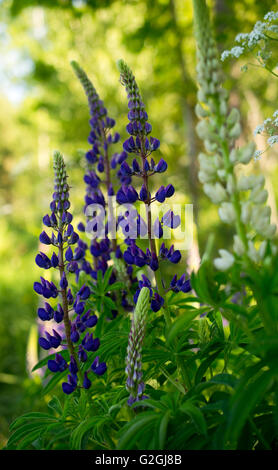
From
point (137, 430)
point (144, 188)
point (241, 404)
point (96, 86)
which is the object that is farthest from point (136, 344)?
point (96, 86)

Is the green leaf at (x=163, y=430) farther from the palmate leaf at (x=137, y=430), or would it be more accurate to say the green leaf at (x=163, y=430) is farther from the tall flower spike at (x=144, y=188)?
the tall flower spike at (x=144, y=188)

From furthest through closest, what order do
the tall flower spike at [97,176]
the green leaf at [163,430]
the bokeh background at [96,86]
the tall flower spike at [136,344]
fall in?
the bokeh background at [96,86]
the tall flower spike at [97,176]
the tall flower spike at [136,344]
the green leaf at [163,430]

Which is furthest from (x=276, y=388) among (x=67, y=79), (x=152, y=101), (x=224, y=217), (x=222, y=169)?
(x=67, y=79)

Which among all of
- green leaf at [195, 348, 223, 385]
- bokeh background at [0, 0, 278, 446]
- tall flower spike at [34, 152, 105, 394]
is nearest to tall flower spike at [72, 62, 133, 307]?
bokeh background at [0, 0, 278, 446]

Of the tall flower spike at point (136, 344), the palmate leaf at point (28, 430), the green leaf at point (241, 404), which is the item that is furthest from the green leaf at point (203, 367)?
the palmate leaf at point (28, 430)

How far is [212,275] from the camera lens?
34.8 inches

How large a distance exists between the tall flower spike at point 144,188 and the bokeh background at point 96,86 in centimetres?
35

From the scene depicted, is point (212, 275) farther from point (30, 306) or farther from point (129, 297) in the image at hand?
point (30, 306)

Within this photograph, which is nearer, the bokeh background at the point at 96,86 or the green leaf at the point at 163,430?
the green leaf at the point at 163,430

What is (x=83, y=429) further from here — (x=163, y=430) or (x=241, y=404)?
(x=241, y=404)

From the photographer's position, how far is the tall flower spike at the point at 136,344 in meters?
0.99

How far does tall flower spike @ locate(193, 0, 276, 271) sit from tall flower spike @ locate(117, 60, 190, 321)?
326 millimetres

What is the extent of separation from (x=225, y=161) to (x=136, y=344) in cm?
50

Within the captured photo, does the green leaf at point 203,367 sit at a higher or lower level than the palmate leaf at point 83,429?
higher
